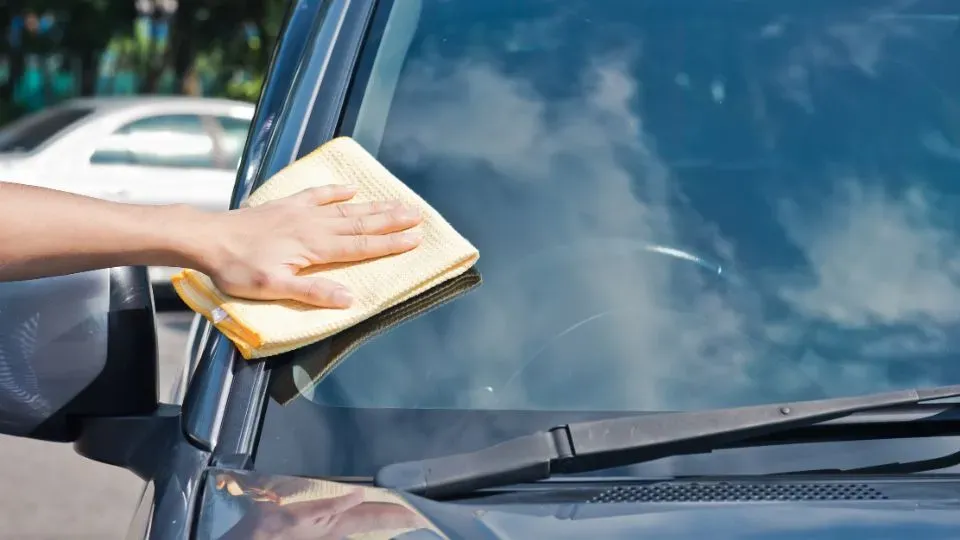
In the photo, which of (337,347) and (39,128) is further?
(39,128)

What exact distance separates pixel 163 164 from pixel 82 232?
→ 27.4 ft

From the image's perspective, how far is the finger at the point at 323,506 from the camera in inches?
56.7

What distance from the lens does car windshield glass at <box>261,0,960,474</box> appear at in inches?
68.1

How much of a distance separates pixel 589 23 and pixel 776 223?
440mm

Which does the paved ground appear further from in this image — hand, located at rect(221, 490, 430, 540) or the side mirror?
hand, located at rect(221, 490, 430, 540)

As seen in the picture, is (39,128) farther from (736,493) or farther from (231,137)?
A: (736,493)

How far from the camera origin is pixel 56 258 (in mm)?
1852

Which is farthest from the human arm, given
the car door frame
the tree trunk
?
the tree trunk

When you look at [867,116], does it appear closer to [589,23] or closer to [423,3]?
[589,23]

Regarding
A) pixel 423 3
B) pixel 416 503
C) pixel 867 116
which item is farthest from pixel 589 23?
pixel 416 503

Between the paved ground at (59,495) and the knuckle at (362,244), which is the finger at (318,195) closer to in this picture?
the knuckle at (362,244)

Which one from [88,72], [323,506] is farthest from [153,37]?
[323,506]

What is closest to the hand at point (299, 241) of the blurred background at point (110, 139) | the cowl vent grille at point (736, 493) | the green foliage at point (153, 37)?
the cowl vent grille at point (736, 493)

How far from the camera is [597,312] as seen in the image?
182 cm
